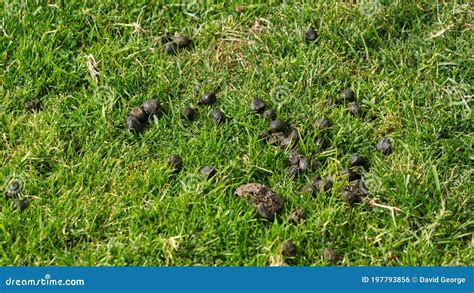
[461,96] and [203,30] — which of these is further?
[203,30]

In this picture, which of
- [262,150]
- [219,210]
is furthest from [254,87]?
[219,210]

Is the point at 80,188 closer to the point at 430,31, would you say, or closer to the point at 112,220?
the point at 112,220

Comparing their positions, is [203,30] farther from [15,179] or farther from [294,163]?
[15,179]

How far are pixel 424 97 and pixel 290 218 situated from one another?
5.12ft

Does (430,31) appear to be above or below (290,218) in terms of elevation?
above

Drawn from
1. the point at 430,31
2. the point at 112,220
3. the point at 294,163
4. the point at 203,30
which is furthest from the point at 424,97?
the point at 112,220

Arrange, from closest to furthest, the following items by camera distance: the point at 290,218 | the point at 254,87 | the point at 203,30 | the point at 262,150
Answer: the point at 290,218 < the point at 262,150 < the point at 254,87 < the point at 203,30

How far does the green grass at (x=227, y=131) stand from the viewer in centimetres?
558

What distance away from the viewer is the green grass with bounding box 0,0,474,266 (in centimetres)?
558

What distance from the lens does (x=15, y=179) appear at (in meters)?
5.90

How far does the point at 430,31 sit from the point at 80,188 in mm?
3112

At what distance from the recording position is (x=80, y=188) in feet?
19.2

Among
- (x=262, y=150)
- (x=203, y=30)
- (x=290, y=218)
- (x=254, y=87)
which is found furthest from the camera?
(x=203, y=30)

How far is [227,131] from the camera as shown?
20.5 ft
